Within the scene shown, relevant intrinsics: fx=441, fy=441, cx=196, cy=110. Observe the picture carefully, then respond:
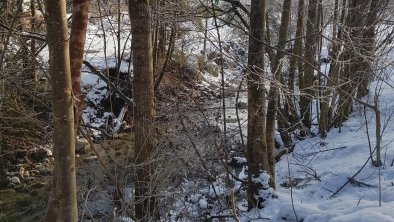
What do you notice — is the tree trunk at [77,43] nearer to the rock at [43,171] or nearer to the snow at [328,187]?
the snow at [328,187]

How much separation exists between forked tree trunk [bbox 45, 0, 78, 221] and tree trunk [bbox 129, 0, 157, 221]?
3.18m

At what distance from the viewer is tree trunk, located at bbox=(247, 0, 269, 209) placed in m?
5.92

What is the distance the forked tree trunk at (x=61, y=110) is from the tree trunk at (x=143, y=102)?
318cm

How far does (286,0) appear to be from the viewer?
25.2ft

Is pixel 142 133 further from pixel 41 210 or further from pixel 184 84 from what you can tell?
pixel 184 84

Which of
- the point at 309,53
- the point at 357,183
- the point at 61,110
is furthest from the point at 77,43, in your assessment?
the point at 309,53

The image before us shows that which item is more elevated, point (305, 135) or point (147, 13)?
point (147, 13)

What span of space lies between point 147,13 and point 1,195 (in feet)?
18.4

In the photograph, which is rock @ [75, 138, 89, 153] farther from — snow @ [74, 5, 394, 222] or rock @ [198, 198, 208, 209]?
rock @ [198, 198, 208, 209]

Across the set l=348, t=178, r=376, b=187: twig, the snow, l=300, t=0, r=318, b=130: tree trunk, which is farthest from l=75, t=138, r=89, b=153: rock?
l=348, t=178, r=376, b=187: twig

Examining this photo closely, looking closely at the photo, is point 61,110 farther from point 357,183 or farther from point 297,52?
point 297,52

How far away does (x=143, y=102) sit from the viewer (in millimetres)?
5797

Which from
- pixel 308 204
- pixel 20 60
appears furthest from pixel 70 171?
pixel 20 60

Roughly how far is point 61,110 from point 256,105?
163 inches
